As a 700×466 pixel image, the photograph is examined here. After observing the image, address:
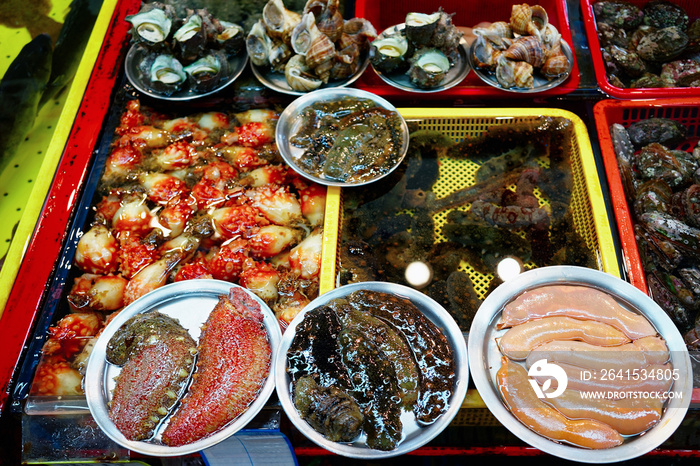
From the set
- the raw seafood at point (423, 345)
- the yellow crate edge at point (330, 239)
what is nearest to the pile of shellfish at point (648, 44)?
the yellow crate edge at point (330, 239)

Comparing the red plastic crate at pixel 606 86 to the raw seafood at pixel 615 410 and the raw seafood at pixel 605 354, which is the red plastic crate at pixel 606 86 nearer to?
the raw seafood at pixel 605 354

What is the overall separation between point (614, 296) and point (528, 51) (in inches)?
71.3

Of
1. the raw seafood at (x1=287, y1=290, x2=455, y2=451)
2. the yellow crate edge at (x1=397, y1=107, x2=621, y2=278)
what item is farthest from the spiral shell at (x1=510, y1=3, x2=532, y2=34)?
the raw seafood at (x1=287, y1=290, x2=455, y2=451)

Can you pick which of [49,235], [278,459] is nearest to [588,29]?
[278,459]

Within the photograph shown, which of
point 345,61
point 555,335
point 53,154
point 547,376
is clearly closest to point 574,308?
point 555,335

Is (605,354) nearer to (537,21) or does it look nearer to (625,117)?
(625,117)

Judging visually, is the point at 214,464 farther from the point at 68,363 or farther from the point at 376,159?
the point at 376,159

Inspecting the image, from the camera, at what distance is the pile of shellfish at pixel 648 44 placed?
136 inches

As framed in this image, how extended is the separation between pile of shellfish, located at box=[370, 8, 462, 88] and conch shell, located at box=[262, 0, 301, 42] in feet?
1.96

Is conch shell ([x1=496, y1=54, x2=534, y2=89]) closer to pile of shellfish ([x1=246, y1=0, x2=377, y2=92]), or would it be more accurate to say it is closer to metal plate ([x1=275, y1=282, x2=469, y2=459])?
pile of shellfish ([x1=246, y1=0, x2=377, y2=92])

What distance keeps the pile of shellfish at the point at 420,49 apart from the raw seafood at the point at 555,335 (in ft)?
6.12

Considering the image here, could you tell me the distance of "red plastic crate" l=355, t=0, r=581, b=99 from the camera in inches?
131

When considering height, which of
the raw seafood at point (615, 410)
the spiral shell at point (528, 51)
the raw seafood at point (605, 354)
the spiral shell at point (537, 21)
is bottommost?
the raw seafood at point (615, 410)

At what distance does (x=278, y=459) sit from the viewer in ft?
7.08
